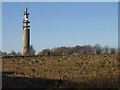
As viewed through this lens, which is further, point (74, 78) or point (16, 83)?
point (74, 78)

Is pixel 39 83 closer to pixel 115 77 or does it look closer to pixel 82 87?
pixel 82 87

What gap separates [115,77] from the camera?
14.4m

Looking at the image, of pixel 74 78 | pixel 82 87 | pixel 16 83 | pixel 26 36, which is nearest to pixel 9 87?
pixel 16 83

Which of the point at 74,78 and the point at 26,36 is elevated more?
the point at 26,36

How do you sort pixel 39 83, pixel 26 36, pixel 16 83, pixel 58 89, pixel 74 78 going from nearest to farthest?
pixel 58 89 → pixel 16 83 → pixel 39 83 → pixel 74 78 → pixel 26 36

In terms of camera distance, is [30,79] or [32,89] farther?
[30,79]

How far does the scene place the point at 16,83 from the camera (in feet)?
43.3

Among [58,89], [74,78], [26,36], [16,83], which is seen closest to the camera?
[58,89]

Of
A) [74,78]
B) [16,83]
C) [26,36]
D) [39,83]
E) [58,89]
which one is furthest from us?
[26,36]

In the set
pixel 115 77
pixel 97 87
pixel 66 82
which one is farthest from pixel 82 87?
pixel 115 77

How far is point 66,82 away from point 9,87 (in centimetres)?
245

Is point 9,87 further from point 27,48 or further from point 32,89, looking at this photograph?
point 27,48

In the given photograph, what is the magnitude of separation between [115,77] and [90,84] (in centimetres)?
174

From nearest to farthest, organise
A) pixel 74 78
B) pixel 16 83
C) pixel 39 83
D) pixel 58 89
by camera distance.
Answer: pixel 58 89, pixel 16 83, pixel 39 83, pixel 74 78
